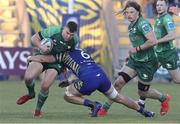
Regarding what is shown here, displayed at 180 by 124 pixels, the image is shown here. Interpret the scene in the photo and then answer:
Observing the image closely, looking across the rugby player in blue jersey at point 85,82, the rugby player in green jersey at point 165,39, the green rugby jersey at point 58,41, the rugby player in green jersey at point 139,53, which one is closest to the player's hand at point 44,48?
the green rugby jersey at point 58,41

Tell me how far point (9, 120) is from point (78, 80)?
1296mm

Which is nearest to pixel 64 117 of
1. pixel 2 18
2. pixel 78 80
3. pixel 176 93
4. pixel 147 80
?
pixel 78 80

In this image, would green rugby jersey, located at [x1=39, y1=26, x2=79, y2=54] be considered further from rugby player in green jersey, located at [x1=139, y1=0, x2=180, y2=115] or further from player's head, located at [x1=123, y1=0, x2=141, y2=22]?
rugby player in green jersey, located at [x1=139, y1=0, x2=180, y2=115]

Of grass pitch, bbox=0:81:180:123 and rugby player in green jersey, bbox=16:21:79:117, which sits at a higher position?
rugby player in green jersey, bbox=16:21:79:117

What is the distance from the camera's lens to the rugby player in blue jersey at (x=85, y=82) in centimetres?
1212

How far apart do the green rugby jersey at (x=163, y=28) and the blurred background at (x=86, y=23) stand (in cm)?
966

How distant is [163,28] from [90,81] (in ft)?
7.74

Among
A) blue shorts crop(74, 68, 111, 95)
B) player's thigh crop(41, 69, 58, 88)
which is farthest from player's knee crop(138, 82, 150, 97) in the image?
player's thigh crop(41, 69, 58, 88)

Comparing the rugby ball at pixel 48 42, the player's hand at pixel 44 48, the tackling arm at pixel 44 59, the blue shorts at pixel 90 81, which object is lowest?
the blue shorts at pixel 90 81

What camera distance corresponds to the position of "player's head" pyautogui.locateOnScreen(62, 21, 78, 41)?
39.8ft

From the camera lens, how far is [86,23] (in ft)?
81.1

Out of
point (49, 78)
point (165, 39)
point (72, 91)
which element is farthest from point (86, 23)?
point (72, 91)

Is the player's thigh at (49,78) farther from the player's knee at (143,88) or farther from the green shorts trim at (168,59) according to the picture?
the green shorts trim at (168,59)

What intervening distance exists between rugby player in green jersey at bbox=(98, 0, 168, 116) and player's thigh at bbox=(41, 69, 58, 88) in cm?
93
